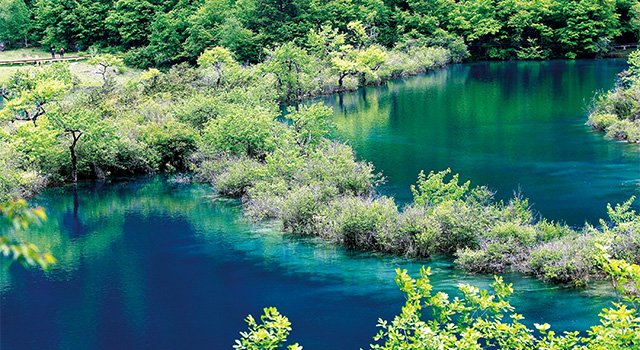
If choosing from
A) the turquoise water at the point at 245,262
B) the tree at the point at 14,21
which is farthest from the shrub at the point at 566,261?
the tree at the point at 14,21

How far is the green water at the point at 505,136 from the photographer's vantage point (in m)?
33.4

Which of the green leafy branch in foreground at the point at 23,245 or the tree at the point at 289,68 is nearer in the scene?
the green leafy branch in foreground at the point at 23,245

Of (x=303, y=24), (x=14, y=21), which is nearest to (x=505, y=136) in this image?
Result: (x=303, y=24)

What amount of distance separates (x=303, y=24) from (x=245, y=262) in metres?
63.4

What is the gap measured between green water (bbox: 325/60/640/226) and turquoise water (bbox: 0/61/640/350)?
19 cm

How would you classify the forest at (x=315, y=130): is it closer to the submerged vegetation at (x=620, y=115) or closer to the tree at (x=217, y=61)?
the submerged vegetation at (x=620, y=115)

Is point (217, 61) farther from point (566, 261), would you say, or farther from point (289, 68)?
point (566, 261)

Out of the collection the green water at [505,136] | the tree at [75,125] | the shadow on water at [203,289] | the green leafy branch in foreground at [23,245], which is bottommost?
the shadow on water at [203,289]

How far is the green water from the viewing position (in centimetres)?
3341

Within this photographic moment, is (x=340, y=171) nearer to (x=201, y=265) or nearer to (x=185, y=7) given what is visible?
(x=201, y=265)

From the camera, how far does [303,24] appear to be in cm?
8550

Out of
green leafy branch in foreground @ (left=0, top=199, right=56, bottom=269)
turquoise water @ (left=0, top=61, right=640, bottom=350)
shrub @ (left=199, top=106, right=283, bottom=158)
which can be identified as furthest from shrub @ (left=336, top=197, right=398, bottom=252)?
green leafy branch in foreground @ (left=0, top=199, right=56, bottom=269)

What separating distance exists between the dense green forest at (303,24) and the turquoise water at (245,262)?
134 ft

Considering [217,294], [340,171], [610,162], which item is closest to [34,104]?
[340,171]
